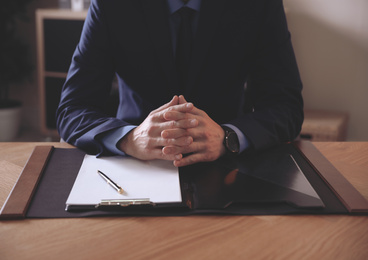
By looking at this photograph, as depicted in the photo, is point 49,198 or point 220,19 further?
point 220,19

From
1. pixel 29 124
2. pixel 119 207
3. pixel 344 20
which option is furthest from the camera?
pixel 29 124

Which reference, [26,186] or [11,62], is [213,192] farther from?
[11,62]

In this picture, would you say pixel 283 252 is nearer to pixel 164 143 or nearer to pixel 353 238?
pixel 353 238

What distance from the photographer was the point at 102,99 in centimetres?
133

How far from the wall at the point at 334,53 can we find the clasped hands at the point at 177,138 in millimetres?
2086

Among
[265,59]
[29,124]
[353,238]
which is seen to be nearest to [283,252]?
[353,238]

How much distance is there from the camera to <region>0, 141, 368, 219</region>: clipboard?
718 millimetres

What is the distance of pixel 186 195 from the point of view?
0.78 metres

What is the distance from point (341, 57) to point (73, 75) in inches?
86.7

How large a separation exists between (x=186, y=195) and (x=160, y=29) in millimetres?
690

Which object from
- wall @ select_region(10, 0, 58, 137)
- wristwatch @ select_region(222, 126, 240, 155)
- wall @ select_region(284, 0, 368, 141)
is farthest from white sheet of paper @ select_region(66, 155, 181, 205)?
wall @ select_region(10, 0, 58, 137)

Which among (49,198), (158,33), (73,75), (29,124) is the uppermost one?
(158,33)

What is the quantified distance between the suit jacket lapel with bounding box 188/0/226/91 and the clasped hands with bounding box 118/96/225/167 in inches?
12.0

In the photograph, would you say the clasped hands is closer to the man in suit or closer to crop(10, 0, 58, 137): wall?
the man in suit
